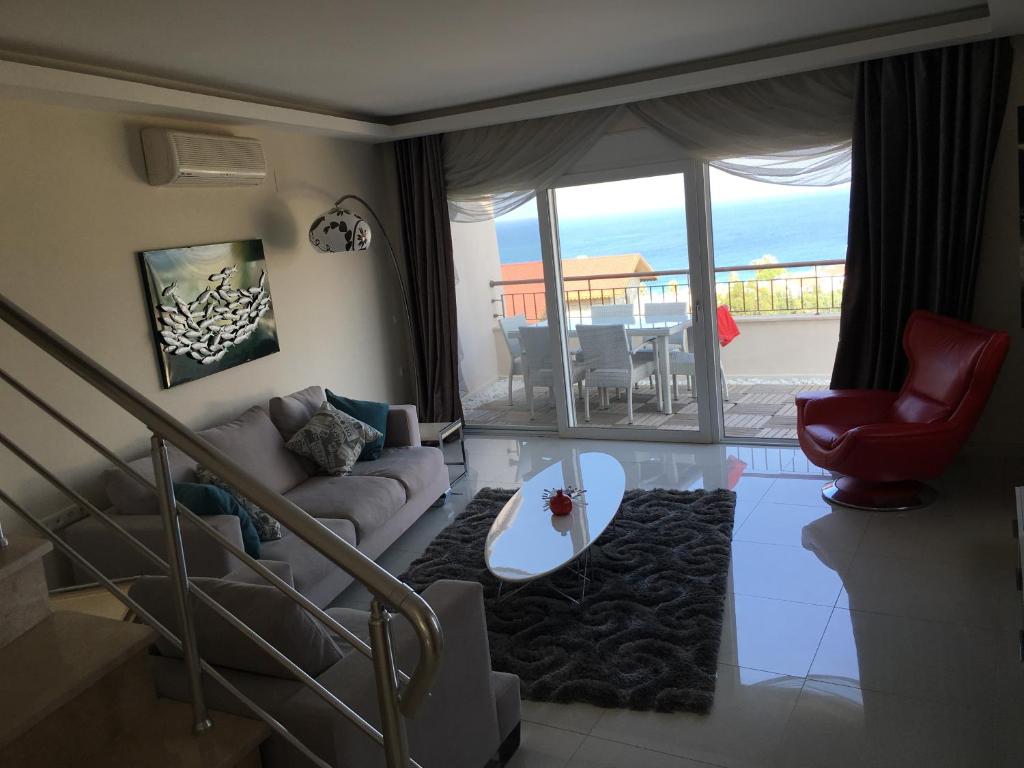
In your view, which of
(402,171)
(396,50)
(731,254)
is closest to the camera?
(396,50)

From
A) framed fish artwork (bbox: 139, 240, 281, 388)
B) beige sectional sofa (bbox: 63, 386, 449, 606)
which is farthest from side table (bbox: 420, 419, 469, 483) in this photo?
framed fish artwork (bbox: 139, 240, 281, 388)

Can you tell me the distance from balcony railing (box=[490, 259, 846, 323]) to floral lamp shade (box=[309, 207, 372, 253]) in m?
1.61

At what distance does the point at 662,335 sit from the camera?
20.8 feet

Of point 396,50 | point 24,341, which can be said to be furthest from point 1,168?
point 396,50

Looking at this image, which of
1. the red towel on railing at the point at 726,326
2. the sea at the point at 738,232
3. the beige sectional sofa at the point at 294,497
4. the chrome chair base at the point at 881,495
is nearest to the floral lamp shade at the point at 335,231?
the beige sectional sofa at the point at 294,497

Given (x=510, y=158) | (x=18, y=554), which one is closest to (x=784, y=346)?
(x=510, y=158)

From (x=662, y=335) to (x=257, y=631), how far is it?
464 cm

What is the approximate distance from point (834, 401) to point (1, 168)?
4.69 meters

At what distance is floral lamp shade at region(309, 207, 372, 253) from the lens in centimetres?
562

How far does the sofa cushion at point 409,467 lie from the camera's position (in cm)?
496

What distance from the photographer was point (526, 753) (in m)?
2.92

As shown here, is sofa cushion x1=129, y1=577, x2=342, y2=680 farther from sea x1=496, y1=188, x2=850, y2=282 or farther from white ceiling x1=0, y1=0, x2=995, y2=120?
sea x1=496, y1=188, x2=850, y2=282

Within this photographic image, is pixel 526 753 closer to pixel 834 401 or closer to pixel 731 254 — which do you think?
pixel 834 401

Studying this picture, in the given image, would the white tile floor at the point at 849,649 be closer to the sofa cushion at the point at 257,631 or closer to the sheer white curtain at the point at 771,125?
the sofa cushion at the point at 257,631
